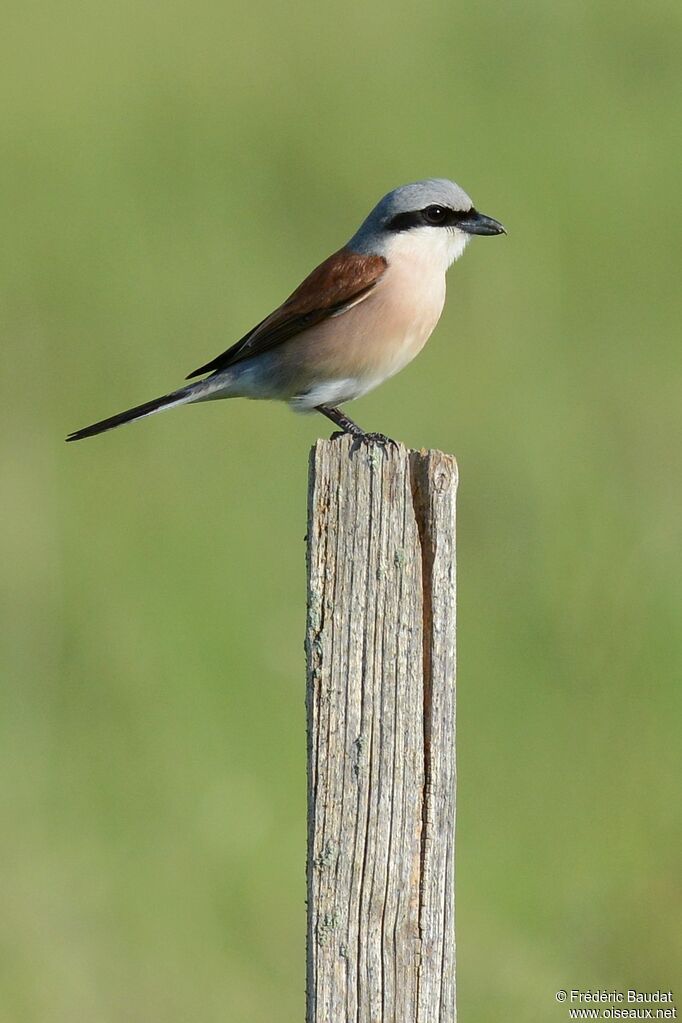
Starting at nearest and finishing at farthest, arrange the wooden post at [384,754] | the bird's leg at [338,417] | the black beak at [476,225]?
the wooden post at [384,754]
the bird's leg at [338,417]
the black beak at [476,225]

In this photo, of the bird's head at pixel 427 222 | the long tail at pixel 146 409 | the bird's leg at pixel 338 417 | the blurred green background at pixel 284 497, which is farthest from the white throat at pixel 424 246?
the blurred green background at pixel 284 497

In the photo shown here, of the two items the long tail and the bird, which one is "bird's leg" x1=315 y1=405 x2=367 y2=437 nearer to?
the bird

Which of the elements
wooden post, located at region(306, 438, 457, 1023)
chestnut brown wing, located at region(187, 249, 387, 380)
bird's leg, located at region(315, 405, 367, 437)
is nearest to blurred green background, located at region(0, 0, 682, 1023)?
bird's leg, located at region(315, 405, 367, 437)

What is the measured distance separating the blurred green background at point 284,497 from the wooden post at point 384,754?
2.77 meters

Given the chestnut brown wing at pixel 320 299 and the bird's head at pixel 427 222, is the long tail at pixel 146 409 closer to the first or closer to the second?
the chestnut brown wing at pixel 320 299

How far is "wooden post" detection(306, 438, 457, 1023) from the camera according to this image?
2.69 metres

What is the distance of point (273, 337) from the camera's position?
500 centimetres

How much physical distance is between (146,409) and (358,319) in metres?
0.71

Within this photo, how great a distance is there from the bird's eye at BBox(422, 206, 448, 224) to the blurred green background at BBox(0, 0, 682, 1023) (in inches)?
80.8

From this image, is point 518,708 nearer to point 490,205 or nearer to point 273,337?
point 273,337

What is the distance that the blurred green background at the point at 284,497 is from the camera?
225 inches

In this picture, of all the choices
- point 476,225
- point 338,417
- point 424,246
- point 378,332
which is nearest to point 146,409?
point 338,417

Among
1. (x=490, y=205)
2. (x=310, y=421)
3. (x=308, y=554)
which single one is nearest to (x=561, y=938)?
(x=310, y=421)

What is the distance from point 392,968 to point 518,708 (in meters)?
3.70
